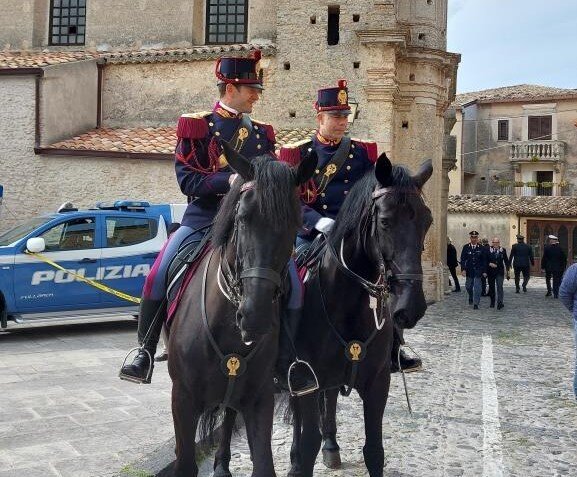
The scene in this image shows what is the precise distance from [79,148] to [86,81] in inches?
131

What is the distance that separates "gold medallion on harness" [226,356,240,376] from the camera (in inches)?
139

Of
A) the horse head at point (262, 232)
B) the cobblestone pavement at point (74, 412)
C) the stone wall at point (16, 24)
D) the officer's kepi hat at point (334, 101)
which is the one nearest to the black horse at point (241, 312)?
the horse head at point (262, 232)

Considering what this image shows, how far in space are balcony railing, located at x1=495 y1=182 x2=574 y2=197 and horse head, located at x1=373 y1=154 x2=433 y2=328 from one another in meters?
44.3

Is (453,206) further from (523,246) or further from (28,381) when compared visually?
(28,381)

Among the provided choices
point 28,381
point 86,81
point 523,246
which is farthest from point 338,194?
point 523,246

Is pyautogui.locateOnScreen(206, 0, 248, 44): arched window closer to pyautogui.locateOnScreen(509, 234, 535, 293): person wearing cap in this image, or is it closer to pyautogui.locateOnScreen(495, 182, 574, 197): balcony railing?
pyautogui.locateOnScreen(509, 234, 535, 293): person wearing cap

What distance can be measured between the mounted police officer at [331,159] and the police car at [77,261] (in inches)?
277

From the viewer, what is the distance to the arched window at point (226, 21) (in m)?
21.0

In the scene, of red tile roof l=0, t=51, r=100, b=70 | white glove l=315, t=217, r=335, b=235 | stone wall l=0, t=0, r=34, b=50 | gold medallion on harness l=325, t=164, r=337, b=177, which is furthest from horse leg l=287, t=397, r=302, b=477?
stone wall l=0, t=0, r=34, b=50

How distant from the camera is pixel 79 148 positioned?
1795cm

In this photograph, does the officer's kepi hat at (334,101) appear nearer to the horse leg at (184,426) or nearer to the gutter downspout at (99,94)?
the horse leg at (184,426)

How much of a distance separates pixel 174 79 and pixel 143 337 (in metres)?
17.1

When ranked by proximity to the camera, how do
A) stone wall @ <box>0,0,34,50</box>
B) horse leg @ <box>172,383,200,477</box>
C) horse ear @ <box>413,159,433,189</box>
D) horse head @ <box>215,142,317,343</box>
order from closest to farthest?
horse head @ <box>215,142,317,343</box>, horse leg @ <box>172,383,200,477</box>, horse ear @ <box>413,159,433,189</box>, stone wall @ <box>0,0,34,50</box>

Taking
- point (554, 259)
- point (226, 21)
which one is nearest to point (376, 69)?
point (226, 21)
